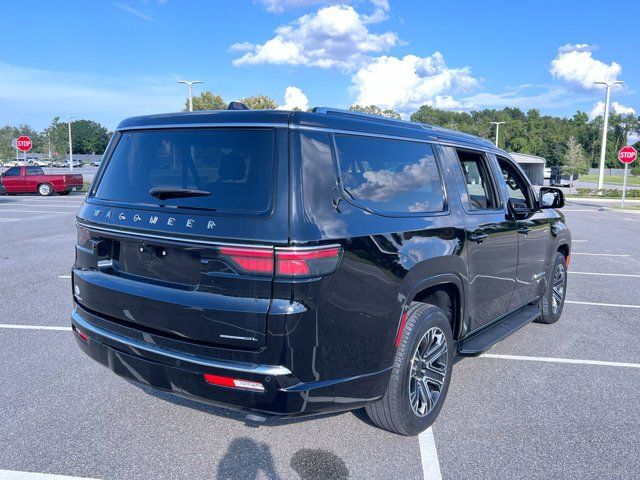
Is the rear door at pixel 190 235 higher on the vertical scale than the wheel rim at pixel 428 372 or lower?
higher

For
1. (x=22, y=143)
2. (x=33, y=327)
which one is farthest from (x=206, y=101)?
(x=33, y=327)

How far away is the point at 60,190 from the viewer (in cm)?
2795

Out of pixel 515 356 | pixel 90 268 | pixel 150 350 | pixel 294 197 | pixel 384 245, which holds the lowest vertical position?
pixel 515 356

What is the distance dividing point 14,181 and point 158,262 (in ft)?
94.5

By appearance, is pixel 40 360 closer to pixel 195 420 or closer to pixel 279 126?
pixel 195 420

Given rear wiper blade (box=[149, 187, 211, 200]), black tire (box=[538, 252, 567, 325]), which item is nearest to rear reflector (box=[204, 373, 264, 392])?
rear wiper blade (box=[149, 187, 211, 200])

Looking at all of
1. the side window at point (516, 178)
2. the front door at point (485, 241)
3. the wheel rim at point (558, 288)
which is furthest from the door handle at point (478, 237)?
the wheel rim at point (558, 288)

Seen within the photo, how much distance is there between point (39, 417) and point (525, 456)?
315 cm

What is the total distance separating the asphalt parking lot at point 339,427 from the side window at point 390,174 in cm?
148

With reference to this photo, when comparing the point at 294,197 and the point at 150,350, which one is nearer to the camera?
the point at 294,197

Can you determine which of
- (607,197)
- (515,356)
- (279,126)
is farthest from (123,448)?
(607,197)

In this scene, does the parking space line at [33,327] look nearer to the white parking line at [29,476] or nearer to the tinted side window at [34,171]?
the white parking line at [29,476]

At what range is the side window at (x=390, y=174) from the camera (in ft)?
9.75

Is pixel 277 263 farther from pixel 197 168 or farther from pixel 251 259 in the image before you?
pixel 197 168
